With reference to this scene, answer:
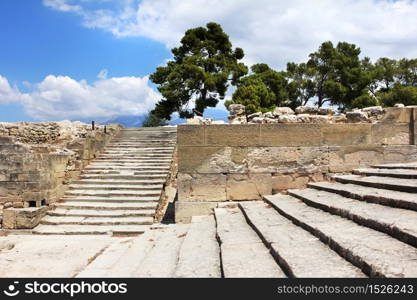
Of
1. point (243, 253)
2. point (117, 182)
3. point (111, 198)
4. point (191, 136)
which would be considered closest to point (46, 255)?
point (191, 136)

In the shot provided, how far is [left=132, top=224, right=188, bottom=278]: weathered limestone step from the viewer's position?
122 inches

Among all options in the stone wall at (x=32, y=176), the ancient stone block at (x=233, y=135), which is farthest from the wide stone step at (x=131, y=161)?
the ancient stone block at (x=233, y=135)

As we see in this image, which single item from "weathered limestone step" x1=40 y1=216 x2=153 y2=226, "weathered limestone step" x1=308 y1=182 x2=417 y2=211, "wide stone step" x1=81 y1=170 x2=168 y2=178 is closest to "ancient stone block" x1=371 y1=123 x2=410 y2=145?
"weathered limestone step" x1=308 y1=182 x2=417 y2=211

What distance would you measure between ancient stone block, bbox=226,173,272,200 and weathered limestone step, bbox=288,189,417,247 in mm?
1187

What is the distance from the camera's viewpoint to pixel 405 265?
2.04 m

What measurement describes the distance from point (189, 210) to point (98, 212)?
13.0 ft

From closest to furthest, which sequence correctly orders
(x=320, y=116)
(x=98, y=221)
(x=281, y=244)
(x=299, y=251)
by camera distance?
(x=299, y=251), (x=281, y=244), (x=320, y=116), (x=98, y=221)

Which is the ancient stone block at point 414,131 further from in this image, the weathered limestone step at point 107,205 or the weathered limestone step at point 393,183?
the weathered limestone step at point 107,205

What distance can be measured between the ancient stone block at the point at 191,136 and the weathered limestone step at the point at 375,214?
79.8 inches

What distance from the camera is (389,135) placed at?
5777mm

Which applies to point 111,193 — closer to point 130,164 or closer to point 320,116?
point 130,164

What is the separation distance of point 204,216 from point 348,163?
8.63ft

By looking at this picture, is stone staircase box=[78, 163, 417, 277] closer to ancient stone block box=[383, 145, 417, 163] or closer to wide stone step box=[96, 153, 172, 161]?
ancient stone block box=[383, 145, 417, 163]

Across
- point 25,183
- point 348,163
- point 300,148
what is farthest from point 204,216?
point 25,183
